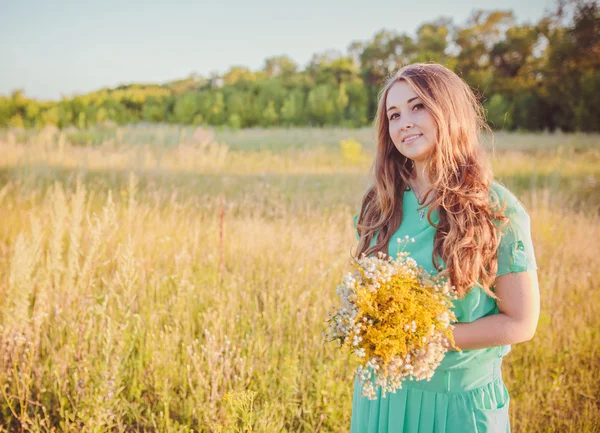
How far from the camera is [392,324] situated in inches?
50.1

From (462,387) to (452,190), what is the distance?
758 millimetres

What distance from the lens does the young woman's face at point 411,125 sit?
1.64m

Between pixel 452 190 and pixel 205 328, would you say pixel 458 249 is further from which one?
pixel 205 328

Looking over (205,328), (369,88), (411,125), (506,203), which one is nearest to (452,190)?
(506,203)

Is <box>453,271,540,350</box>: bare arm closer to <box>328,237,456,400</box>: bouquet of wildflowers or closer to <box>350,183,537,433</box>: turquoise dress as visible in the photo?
<box>350,183,537,433</box>: turquoise dress

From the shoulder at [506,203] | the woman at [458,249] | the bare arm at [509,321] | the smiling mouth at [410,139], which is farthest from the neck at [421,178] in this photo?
the bare arm at [509,321]

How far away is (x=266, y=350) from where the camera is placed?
2889 mm

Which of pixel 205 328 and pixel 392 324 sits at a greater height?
pixel 392 324

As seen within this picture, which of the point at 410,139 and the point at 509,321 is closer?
the point at 509,321

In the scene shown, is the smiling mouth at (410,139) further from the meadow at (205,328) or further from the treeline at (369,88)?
the treeline at (369,88)

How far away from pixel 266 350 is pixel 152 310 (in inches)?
36.6

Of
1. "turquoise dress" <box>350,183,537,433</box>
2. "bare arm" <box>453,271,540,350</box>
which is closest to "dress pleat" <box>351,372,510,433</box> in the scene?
"turquoise dress" <box>350,183,537,433</box>

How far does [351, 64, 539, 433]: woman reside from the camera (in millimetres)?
1465

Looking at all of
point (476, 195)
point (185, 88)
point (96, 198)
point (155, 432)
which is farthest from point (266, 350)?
point (185, 88)
